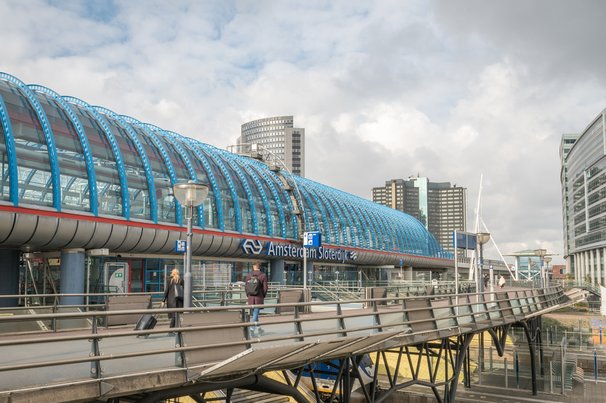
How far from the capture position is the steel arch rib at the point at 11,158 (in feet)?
79.6

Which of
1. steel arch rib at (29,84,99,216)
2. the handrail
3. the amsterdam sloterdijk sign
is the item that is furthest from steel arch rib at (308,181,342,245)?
the handrail

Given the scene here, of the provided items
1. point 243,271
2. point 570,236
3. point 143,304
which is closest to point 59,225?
point 143,304

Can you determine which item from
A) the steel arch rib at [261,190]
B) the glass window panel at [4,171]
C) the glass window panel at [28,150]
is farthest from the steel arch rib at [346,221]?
the glass window panel at [4,171]

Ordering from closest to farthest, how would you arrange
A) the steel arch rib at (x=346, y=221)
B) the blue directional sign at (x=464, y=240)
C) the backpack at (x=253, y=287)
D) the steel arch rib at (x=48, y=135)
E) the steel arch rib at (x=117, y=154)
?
1. the backpack at (x=253, y=287)
2. the blue directional sign at (x=464, y=240)
3. the steel arch rib at (x=48, y=135)
4. the steel arch rib at (x=117, y=154)
5. the steel arch rib at (x=346, y=221)

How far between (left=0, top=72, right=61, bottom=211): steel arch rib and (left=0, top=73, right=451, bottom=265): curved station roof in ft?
0.14

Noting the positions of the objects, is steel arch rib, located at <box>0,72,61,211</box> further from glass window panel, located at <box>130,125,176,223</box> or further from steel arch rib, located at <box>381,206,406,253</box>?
steel arch rib, located at <box>381,206,406,253</box>

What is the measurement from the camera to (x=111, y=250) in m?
30.6

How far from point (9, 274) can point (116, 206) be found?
588cm

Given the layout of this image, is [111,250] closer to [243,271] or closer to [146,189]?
[146,189]

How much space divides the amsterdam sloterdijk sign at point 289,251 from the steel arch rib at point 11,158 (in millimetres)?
17185

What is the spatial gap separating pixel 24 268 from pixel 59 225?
527 centimetres

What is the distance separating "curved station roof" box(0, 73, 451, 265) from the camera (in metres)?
25.2

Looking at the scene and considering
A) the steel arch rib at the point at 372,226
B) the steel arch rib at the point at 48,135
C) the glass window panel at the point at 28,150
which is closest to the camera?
the glass window panel at the point at 28,150

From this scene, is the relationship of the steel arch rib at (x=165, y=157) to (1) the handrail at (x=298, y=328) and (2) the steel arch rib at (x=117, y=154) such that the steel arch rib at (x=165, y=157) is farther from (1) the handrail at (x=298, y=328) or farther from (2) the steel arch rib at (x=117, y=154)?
(1) the handrail at (x=298, y=328)
